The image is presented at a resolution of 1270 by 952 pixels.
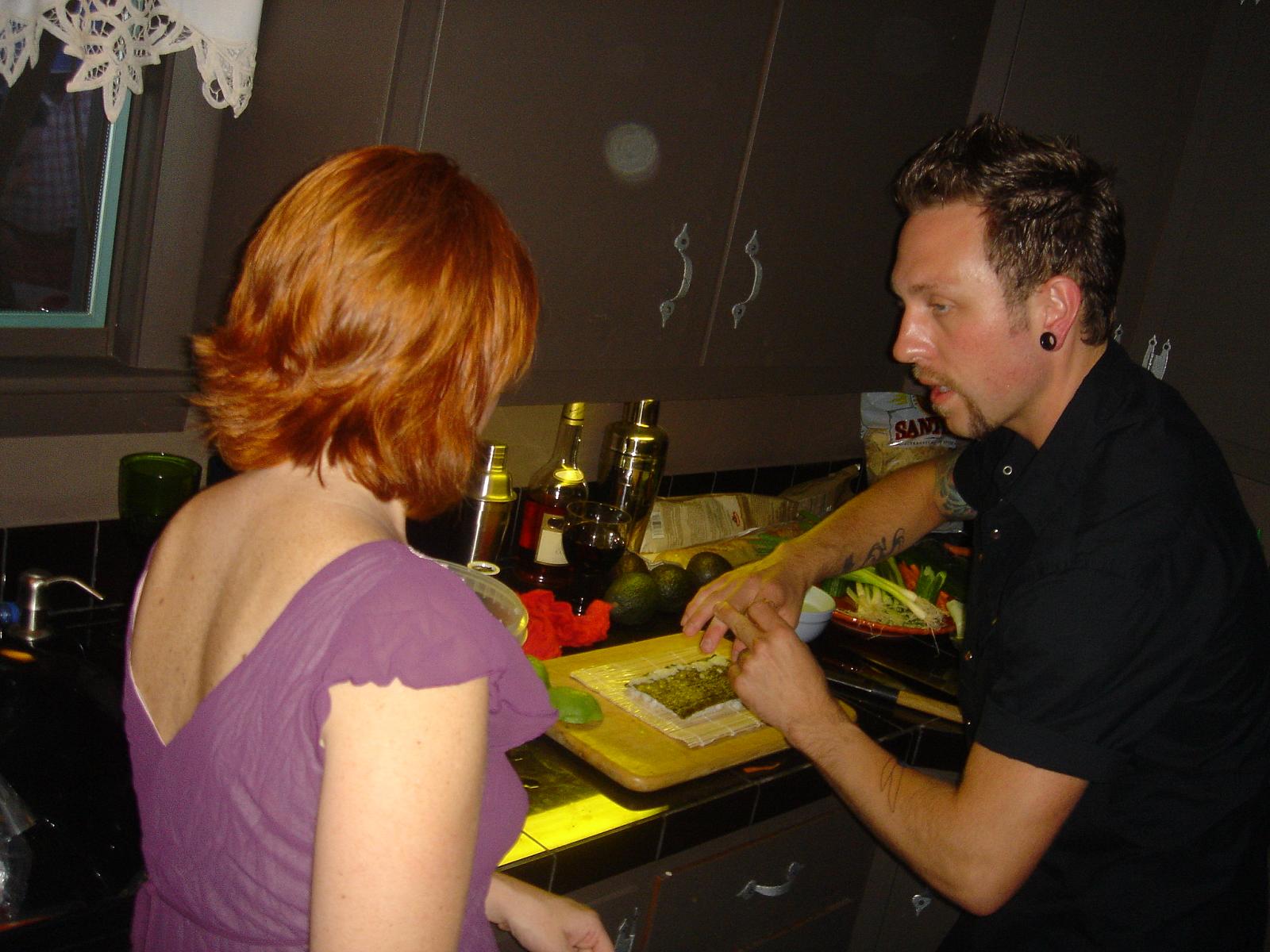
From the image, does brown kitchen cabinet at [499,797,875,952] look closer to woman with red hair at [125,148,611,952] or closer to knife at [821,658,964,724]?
knife at [821,658,964,724]

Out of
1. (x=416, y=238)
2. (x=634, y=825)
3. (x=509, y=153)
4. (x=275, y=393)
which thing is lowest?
(x=634, y=825)

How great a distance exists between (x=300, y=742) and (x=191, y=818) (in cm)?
16

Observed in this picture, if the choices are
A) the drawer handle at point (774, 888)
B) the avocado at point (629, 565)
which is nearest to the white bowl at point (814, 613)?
the avocado at point (629, 565)

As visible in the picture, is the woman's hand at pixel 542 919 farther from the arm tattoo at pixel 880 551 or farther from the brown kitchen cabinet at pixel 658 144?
the arm tattoo at pixel 880 551

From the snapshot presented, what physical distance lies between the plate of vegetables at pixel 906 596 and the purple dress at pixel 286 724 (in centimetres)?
138

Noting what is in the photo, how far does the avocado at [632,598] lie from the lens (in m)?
2.00

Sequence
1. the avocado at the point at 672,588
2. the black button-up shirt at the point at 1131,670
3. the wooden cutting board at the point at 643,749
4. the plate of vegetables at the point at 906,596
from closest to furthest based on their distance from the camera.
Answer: the black button-up shirt at the point at 1131,670
the wooden cutting board at the point at 643,749
the avocado at the point at 672,588
the plate of vegetables at the point at 906,596

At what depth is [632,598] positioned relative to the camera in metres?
2.00

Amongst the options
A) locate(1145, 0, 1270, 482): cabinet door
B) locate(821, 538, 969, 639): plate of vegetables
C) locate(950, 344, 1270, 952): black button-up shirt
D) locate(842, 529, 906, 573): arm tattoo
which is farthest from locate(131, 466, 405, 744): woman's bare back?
locate(1145, 0, 1270, 482): cabinet door

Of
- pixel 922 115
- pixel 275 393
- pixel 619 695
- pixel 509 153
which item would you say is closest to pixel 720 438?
pixel 922 115

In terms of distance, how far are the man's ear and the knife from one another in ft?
2.33

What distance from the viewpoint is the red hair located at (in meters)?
0.82

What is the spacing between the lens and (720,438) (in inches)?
103

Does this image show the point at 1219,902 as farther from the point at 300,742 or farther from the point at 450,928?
the point at 300,742
